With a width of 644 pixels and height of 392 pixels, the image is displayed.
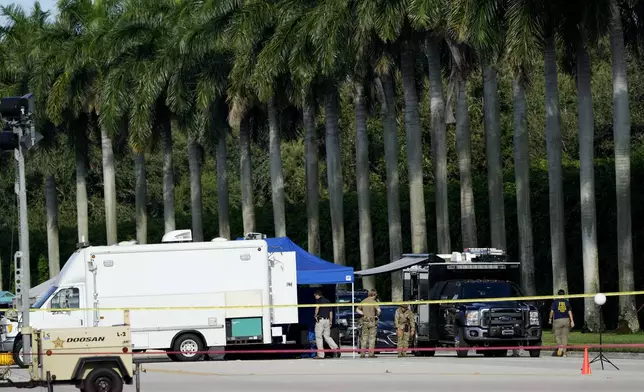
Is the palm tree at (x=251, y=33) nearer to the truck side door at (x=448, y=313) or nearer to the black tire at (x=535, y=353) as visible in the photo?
the truck side door at (x=448, y=313)

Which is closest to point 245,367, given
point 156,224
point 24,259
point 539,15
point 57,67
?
point 24,259

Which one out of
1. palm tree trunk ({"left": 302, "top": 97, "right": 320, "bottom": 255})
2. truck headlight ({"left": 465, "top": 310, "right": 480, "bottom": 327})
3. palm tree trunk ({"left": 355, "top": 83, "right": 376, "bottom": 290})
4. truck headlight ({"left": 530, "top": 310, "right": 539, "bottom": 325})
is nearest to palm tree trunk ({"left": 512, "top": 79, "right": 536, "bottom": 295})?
palm tree trunk ({"left": 355, "top": 83, "right": 376, "bottom": 290})

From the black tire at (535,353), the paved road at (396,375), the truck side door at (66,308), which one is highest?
the truck side door at (66,308)

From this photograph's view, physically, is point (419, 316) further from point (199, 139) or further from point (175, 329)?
point (199, 139)

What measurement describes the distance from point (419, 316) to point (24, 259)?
43.0 ft

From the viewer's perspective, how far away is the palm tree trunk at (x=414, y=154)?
47469 millimetres

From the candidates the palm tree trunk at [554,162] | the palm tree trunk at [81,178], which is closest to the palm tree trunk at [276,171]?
the palm tree trunk at [81,178]

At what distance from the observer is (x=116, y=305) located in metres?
33.9

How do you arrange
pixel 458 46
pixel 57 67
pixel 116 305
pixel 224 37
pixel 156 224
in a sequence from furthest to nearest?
pixel 156 224 → pixel 57 67 → pixel 224 37 → pixel 458 46 → pixel 116 305

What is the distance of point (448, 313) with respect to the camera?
33531 millimetres

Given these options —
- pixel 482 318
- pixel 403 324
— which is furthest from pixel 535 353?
pixel 403 324

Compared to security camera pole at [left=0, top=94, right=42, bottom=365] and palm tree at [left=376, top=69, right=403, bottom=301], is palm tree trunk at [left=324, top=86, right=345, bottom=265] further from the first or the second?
security camera pole at [left=0, top=94, right=42, bottom=365]

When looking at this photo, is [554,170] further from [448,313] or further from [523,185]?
[448,313]

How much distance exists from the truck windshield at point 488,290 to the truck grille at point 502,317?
0.72 m
